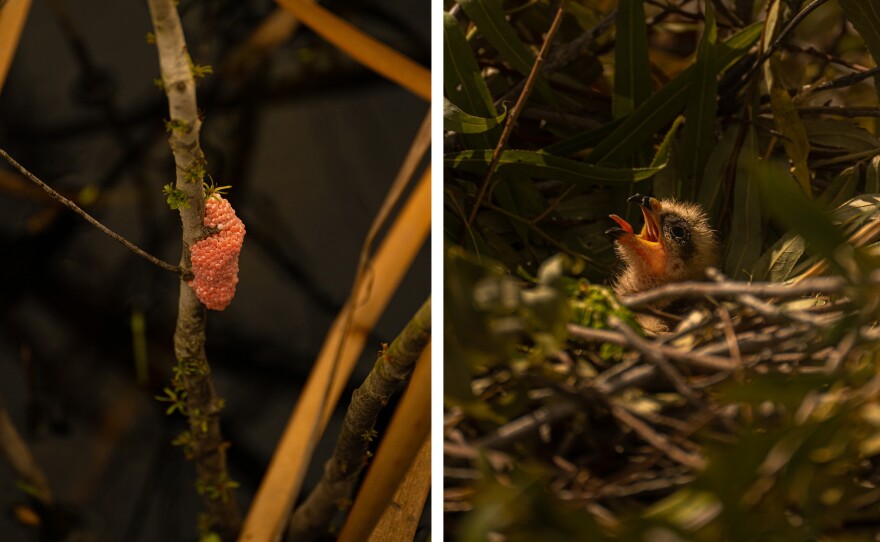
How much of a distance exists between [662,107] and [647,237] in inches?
5.7

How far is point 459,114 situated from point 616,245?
0.75 feet

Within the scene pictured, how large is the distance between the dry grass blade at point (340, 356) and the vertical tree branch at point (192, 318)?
35 mm

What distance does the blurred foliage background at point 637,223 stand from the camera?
525mm

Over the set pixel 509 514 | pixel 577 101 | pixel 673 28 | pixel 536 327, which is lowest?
pixel 509 514

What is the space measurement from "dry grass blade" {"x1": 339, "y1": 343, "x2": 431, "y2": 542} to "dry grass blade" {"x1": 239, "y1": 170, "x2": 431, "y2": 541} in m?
0.07

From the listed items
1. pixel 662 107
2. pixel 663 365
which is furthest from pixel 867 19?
pixel 663 365

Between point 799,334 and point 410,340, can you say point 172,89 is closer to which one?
point 410,340

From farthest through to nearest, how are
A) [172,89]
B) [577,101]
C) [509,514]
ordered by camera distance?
1. [577,101]
2. [172,89]
3. [509,514]

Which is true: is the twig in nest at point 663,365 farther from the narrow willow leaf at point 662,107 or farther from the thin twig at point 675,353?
the narrow willow leaf at point 662,107

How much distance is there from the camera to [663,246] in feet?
2.43

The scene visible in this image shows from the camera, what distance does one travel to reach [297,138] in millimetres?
699

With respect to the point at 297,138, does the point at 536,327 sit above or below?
below

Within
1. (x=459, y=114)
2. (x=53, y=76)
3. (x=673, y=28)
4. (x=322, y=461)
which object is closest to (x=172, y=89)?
(x=53, y=76)

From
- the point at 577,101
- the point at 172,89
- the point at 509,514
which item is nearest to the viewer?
the point at 509,514
